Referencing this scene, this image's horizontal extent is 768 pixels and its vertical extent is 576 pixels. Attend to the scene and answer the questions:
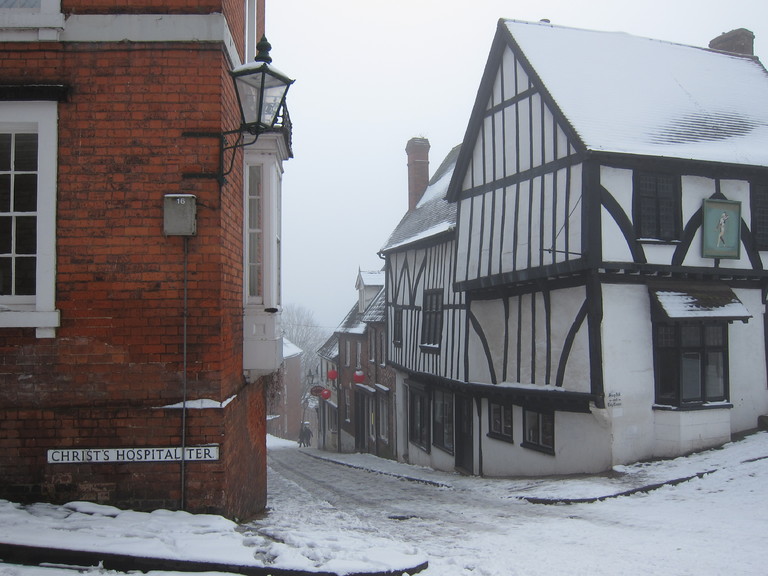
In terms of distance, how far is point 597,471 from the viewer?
12109 millimetres

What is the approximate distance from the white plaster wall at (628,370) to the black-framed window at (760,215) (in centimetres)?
321

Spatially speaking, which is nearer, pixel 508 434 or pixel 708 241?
pixel 708 241

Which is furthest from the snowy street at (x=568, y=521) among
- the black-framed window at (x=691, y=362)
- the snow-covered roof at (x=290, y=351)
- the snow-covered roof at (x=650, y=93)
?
the snow-covered roof at (x=290, y=351)

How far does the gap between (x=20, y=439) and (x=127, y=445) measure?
3.28 ft

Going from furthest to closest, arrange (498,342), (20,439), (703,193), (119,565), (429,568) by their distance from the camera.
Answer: (498,342) → (703,193) → (20,439) → (429,568) → (119,565)

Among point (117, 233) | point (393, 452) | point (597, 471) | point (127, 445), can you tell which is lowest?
point (393, 452)

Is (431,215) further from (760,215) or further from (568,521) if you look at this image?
(568,521)

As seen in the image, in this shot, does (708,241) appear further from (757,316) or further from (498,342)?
(498,342)

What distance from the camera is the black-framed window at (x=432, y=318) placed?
61.7 feet

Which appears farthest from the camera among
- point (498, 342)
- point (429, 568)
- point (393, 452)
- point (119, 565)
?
point (393, 452)

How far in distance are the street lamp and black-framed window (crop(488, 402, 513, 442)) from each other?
10.6 meters

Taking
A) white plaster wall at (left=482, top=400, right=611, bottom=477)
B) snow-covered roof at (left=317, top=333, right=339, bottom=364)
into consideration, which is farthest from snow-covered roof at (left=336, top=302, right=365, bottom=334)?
white plaster wall at (left=482, top=400, right=611, bottom=477)

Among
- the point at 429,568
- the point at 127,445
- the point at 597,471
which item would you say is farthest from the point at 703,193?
the point at 127,445

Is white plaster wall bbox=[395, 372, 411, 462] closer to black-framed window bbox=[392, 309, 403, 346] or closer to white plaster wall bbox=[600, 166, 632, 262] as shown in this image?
black-framed window bbox=[392, 309, 403, 346]
